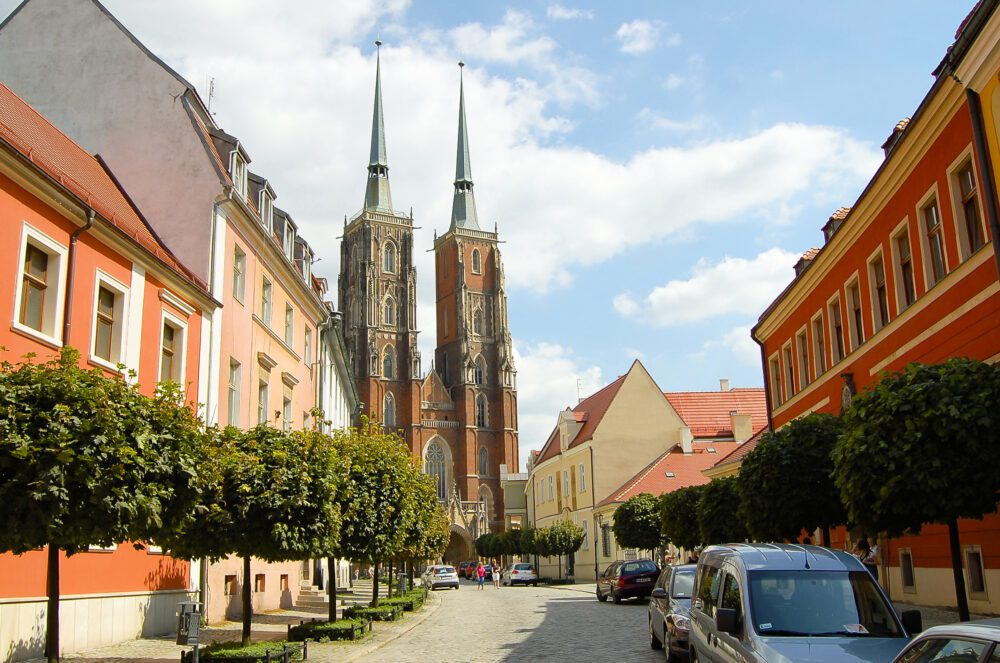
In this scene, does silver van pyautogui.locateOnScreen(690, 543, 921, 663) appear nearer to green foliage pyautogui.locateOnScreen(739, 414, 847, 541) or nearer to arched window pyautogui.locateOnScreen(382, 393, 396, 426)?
green foliage pyautogui.locateOnScreen(739, 414, 847, 541)

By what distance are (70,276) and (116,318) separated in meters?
2.10

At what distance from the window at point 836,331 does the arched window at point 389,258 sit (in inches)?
3182

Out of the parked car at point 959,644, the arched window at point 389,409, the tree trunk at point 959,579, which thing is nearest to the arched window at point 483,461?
the arched window at point 389,409

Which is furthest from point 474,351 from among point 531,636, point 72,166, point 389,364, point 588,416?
point 72,166

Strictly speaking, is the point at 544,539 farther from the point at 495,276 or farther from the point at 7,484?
the point at 495,276

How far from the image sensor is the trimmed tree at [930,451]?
452 inches

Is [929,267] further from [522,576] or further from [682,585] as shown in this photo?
[522,576]

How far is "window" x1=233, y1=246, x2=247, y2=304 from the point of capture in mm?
24328

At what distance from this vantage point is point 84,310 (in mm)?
16125

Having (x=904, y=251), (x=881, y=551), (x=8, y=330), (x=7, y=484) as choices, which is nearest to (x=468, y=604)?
(x=881, y=551)

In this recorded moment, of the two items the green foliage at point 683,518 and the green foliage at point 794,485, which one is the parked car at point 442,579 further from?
the green foliage at point 794,485

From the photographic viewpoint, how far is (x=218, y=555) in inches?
571

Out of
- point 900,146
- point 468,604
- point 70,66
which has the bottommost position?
point 468,604

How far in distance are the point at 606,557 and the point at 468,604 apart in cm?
1826
